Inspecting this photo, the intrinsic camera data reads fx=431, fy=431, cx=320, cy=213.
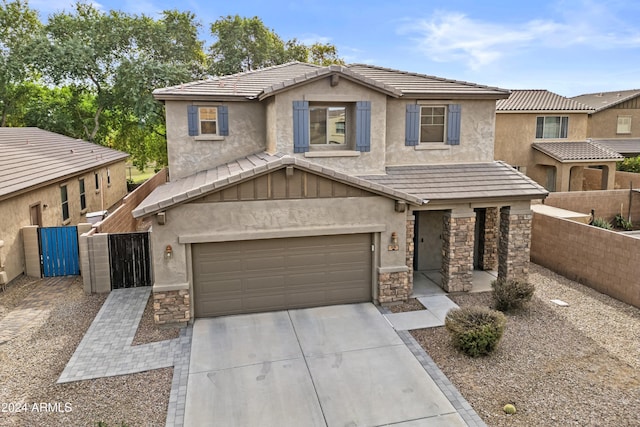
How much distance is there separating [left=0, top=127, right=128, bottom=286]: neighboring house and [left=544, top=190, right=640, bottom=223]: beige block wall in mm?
21364

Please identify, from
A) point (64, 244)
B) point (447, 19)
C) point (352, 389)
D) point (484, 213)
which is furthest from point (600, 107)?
point (64, 244)

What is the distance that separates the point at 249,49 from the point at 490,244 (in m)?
33.3

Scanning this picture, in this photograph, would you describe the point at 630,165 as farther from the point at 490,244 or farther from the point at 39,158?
the point at 39,158

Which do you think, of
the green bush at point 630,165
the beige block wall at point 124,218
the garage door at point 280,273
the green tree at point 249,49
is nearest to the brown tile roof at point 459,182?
the garage door at point 280,273

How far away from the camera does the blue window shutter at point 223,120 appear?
14188mm

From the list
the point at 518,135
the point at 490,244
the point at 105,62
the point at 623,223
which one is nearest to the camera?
A: the point at 490,244

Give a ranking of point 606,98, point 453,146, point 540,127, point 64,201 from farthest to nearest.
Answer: point 606,98
point 540,127
point 64,201
point 453,146

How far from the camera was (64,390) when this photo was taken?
7930 mm

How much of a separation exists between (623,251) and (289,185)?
9655mm

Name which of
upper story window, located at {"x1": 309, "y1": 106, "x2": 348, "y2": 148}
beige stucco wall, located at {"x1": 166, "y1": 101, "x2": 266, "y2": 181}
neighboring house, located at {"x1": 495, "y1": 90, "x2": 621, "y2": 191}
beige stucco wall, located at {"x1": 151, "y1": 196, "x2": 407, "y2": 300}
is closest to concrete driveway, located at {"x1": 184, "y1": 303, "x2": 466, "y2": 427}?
beige stucco wall, located at {"x1": 151, "y1": 196, "x2": 407, "y2": 300}

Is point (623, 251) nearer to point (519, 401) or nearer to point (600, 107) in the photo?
point (519, 401)

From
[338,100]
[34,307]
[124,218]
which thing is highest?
[338,100]

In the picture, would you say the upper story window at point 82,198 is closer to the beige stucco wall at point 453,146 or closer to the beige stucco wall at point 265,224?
the beige stucco wall at point 265,224

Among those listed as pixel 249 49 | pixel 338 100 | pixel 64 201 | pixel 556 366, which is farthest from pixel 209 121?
pixel 249 49
